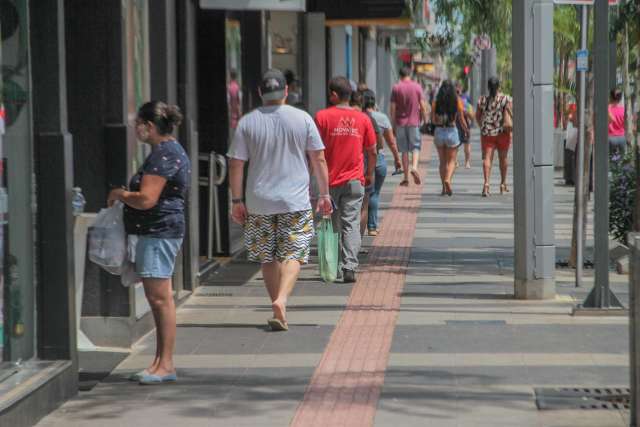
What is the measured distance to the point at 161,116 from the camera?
8180mm

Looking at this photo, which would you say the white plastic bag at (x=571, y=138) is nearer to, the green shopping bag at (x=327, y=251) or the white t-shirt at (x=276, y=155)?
the green shopping bag at (x=327, y=251)

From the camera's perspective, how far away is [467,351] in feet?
29.7

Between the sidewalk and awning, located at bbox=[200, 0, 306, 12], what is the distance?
7.60 ft

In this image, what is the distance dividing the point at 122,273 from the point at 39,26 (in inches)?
58.5

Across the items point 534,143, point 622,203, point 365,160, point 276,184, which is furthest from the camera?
point 622,203

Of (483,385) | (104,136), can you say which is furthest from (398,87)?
(483,385)

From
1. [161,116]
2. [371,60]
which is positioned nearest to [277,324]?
[161,116]

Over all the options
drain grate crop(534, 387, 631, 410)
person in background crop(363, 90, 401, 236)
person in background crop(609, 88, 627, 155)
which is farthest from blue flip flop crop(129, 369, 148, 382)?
person in background crop(609, 88, 627, 155)

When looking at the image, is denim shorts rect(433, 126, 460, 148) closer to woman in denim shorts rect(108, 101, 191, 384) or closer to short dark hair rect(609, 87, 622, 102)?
short dark hair rect(609, 87, 622, 102)

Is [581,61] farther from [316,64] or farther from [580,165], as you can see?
[316,64]

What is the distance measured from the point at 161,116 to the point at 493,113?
12917 millimetres

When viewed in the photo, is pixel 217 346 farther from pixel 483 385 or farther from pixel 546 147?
pixel 546 147

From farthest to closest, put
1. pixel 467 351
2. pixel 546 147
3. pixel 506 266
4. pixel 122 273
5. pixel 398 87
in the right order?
pixel 398 87 → pixel 506 266 → pixel 546 147 → pixel 467 351 → pixel 122 273

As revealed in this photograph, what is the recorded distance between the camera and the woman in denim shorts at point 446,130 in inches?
842
